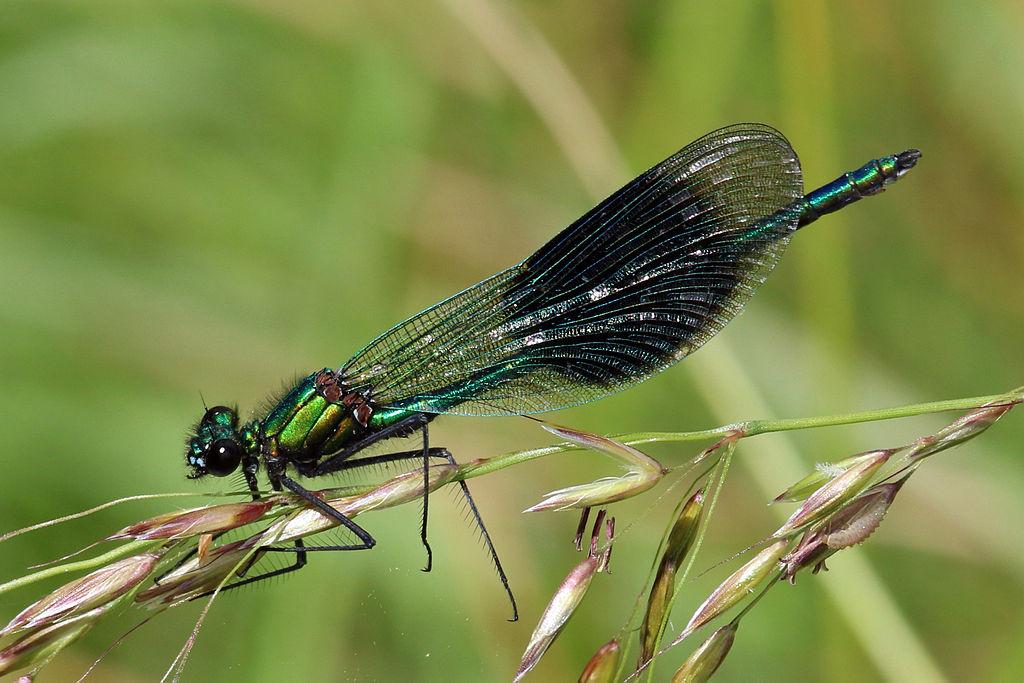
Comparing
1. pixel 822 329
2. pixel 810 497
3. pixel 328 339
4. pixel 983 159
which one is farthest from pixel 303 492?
pixel 983 159

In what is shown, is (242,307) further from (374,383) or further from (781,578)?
(781,578)

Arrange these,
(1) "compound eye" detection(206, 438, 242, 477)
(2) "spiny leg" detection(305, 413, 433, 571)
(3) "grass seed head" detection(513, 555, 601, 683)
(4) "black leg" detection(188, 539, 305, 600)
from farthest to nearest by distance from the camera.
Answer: (2) "spiny leg" detection(305, 413, 433, 571) → (1) "compound eye" detection(206, 438, 242, 477) → (4) "black leg" detection(188, 539, 305, 600) → (3) "grass seed head" detection(513, 555, 601, 683)

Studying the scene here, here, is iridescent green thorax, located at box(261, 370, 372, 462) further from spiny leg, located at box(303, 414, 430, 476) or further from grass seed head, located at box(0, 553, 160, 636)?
grass seed head, located at box(0, 553, 160, 636)

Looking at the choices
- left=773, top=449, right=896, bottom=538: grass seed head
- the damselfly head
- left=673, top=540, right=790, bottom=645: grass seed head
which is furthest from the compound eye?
left=773, top=449, right=896, bottom=538: grass seed head

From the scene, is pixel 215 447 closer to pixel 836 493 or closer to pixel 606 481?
pixel 606 481

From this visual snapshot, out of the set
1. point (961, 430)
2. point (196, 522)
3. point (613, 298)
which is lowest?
point (961, 430)

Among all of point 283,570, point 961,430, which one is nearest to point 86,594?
point 283,570
